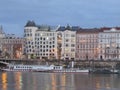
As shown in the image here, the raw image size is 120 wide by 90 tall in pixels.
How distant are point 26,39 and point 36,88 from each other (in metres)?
87.7

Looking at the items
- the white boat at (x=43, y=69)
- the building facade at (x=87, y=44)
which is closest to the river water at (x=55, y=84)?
the white boat at (x=43, y=69)

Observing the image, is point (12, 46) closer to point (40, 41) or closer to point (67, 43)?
point (40, 41)

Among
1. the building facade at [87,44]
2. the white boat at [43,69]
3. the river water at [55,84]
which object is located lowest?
the river water at [55,84]

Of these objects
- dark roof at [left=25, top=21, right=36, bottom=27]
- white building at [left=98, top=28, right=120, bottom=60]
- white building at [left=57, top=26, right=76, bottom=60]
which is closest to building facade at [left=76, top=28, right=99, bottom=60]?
white building at [left=98, top=28, right=120, bottom=60]

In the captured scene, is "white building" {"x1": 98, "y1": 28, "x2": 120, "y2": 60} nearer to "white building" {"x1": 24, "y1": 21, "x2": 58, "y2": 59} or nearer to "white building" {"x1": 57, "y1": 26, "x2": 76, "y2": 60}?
"white building" {"x1": 57, "y1": 26, "x2": 76, "y2": 60}

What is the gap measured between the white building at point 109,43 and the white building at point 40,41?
41.8 ft

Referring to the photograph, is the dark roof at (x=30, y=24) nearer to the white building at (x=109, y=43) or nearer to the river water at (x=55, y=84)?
the white building at (x=109, y=43)

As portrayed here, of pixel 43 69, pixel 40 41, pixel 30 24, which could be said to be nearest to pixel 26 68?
pixel 43 69

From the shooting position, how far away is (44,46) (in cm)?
13362

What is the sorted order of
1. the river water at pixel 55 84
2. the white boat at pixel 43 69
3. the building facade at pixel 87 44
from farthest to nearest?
the building facade at pixel 87 44 < the white boat at pixel 43 69 < the river water at pixel 55 84

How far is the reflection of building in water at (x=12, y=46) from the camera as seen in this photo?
142 meters

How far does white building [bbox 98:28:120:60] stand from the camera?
122 m

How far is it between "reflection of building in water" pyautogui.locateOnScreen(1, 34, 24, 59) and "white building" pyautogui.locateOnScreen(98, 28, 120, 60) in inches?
966

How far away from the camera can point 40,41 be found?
135m
